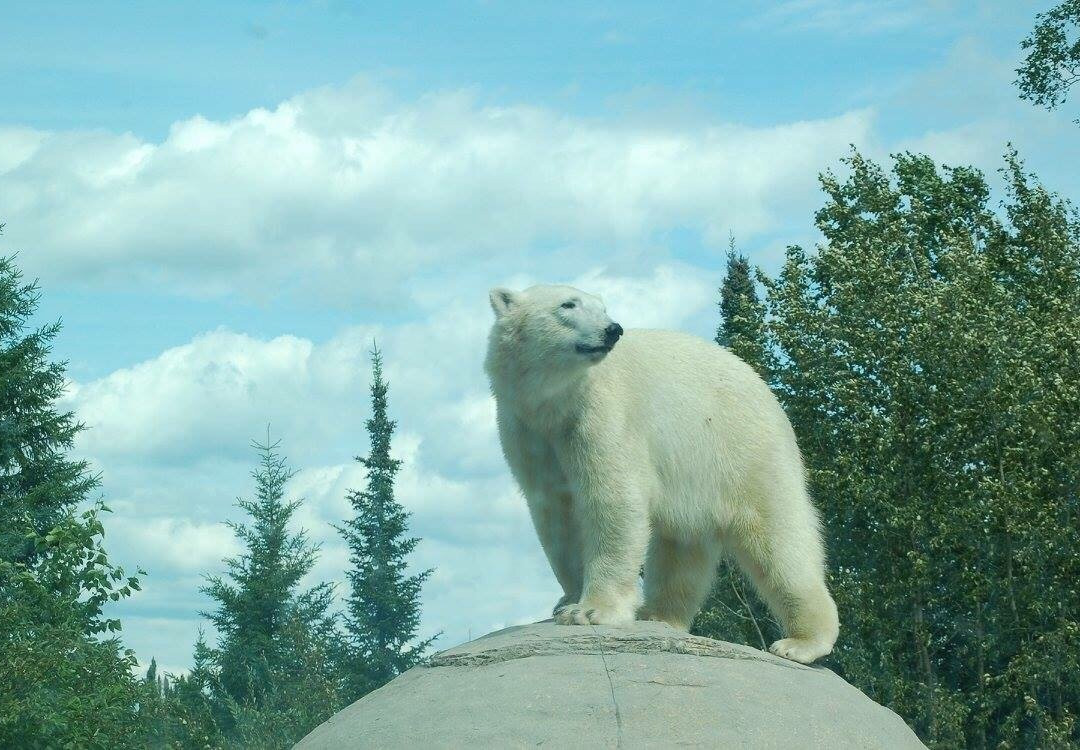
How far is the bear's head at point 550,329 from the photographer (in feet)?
27.2

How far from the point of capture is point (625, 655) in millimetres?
6781

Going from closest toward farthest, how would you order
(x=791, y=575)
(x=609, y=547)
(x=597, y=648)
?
(x=597, y=648)
(x=609, y=547)
(x=791, y=575)

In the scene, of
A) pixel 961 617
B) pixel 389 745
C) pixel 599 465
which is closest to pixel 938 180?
pixel 961 617

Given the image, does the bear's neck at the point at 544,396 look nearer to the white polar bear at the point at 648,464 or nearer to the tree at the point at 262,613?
the white polar bear at the point at 648,464

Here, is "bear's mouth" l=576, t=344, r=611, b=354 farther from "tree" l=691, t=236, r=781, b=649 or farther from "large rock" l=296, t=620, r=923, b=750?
"tree" l=691, t=236, r=781, b=649

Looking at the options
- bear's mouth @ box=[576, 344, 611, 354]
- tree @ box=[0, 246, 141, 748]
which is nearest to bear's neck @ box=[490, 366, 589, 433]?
bear's mouth @ box=[576, 344, 611, 354]

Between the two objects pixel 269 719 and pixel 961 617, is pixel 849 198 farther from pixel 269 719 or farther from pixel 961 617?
pixel 269 719

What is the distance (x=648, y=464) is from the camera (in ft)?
28.1

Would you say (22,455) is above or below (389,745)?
above

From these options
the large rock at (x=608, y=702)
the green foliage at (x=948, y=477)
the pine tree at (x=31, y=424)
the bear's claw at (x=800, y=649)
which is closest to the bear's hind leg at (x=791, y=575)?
the bear's claw at (x=800, y=649)

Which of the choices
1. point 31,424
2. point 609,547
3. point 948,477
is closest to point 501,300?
point 609,547

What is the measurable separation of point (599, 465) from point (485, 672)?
5.82 feet

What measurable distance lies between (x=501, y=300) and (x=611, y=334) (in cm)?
105

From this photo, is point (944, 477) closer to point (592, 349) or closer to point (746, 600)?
point (746, 600)
